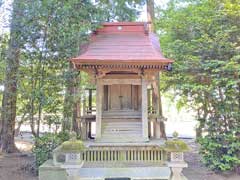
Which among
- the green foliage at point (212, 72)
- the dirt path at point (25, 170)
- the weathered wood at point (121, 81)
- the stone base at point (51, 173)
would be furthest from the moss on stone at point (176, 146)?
the stone base at point (51, 173)

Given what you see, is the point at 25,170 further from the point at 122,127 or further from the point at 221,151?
the point at 221,151

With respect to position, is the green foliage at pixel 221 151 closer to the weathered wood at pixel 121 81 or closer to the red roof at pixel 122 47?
the weathered wood at pixel 121 81

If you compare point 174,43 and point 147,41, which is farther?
point 174,43

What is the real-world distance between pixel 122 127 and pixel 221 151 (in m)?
3.01

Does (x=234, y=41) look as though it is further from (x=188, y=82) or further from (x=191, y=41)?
(x=188, y=82)

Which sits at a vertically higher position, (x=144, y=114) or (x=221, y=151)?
(x=144, y=114)

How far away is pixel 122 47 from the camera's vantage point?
7340 millimetres

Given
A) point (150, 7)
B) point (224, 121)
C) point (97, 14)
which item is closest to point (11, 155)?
point (97, 14)

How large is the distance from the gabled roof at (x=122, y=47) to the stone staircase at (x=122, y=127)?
1.58 m

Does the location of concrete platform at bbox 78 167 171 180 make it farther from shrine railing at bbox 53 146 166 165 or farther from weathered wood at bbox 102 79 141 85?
weathered wood at bbox 102 79 141 85

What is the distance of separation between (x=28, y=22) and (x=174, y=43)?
4.33 m

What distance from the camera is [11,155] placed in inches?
365

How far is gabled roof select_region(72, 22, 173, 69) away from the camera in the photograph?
21.6 feet

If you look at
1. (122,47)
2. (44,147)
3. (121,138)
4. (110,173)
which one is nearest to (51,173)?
(44,147)
